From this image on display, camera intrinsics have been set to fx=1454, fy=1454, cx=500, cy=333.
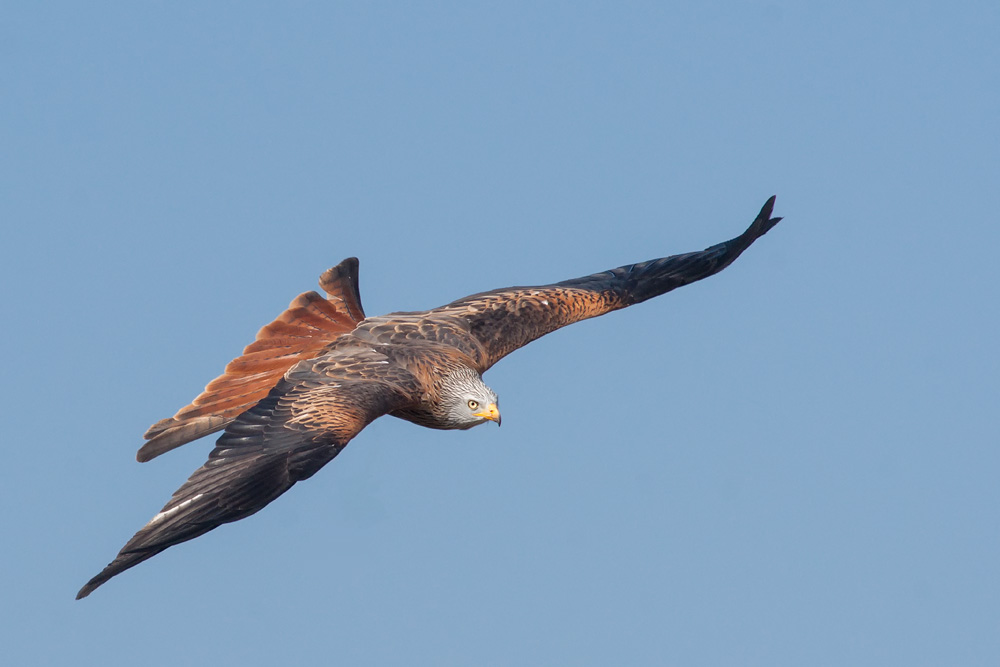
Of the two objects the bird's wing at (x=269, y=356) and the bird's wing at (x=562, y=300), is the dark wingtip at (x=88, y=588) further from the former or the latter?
the bird's wing at (x=562, y=300)

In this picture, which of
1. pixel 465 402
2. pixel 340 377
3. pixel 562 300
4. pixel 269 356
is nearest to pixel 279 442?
pixel 340 377

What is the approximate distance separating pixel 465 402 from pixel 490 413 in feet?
0.92

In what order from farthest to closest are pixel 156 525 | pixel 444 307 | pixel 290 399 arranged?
pixel 444 307
pixel 290 399
pixel 156 525

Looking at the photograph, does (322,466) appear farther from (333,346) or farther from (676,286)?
(676,286)

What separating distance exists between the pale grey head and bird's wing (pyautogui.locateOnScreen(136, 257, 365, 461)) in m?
1.85

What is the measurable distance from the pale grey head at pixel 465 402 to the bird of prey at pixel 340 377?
0.5 inches

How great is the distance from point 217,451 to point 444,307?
4.62 meters

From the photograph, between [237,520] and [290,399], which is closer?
[237,520]

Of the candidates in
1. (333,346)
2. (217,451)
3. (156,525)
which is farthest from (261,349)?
(156,525)

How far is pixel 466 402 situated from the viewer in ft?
48.4

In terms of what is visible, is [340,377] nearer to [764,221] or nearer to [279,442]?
[279,442]

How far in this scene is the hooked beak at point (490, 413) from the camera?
14.7 metres

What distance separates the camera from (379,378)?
583 inches

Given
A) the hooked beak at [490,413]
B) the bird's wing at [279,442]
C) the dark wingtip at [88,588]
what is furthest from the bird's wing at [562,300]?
the dark wingtip at [88,588]
